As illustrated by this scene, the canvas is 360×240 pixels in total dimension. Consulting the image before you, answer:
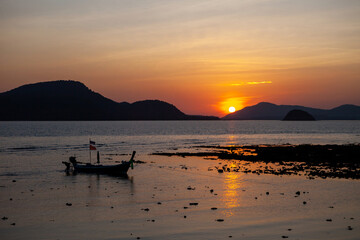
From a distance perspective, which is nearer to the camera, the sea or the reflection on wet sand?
the sea

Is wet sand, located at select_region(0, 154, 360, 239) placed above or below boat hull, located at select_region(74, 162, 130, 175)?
below

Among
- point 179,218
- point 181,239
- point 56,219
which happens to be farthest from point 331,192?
point 56,219

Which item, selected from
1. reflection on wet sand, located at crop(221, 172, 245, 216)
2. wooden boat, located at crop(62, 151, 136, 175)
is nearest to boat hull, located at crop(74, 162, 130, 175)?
wooden boat, located at crop(62, 151, 136, 175)

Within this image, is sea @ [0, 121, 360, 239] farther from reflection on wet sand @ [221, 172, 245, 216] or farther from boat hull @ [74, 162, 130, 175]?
boat hull @ [74, 162, 130, 175]

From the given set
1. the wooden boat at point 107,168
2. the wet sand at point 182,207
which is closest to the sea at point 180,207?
the wet sand at point 182,207

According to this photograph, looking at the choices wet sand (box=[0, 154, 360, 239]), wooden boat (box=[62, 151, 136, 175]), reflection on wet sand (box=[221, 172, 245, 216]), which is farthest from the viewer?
wooden boat (box=[62, 151, 136, 175])

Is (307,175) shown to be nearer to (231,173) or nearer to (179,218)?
(231,173)

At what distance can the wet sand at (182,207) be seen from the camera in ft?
72.5

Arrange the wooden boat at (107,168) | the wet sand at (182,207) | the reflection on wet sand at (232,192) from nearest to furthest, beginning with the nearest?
1. the wet sand at (182,207)
2. the reflection on wet sand at (232,192)
3. the wooden boat at (107,168)

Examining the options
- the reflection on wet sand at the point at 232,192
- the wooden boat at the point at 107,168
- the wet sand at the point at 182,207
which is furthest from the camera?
the wooden boat at the point at 107,168

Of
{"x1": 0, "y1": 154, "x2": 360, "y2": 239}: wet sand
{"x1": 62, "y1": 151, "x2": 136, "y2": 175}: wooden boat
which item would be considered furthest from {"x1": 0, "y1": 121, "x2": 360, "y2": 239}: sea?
{"x1": 62, "y1": 151, "x2": 136, "y2": 175}: wooden boat

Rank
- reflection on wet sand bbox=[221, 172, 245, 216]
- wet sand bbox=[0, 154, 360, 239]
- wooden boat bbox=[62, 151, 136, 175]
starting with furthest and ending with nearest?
wooden boat bbox=[62, 151, 136, 175] < reflection on wet sand bbox=[221, 172, 245, 216] < wet sand bbox=[0, 154, 360, 239]

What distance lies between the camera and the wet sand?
22.1 metres

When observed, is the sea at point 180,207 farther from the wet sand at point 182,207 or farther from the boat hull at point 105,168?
the boat hull at point 105,168
